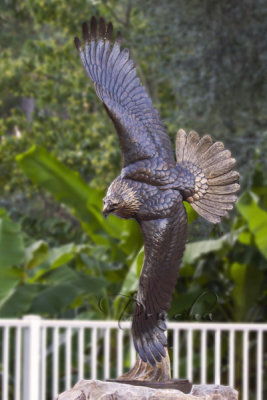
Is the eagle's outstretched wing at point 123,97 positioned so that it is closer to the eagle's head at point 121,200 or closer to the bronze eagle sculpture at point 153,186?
the bronze eagle sculpture at point 153,186

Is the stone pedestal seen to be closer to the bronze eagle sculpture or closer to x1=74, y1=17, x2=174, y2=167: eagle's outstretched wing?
the bronze eagle sculpture

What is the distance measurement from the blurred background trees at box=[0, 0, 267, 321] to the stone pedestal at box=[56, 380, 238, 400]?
433mm

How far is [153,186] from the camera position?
3.43m

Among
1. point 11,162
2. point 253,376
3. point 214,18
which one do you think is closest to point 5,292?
point 253,376

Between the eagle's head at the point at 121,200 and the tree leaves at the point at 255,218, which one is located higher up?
the tree leaves at the point at 255,218

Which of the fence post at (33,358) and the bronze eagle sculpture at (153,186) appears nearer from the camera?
the bronze eagle sculpture at (153,186)

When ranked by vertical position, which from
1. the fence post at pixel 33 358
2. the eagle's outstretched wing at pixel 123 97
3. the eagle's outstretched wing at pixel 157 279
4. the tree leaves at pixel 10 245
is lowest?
the fence post at pixel 33 358

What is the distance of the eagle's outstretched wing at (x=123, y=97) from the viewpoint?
345 centimetres

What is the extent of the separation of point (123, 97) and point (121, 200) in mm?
530

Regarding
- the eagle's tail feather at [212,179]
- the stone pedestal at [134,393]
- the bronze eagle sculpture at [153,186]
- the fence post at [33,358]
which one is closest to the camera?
the stone pedestal at [134,393]

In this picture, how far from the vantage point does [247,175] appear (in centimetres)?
879

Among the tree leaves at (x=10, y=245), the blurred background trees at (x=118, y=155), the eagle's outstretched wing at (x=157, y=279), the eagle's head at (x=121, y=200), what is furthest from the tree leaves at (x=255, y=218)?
the eagle's head at (x=121, y=200)

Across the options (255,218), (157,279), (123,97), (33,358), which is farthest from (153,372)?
(255,218)

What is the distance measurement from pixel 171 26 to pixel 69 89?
2.82 meters
